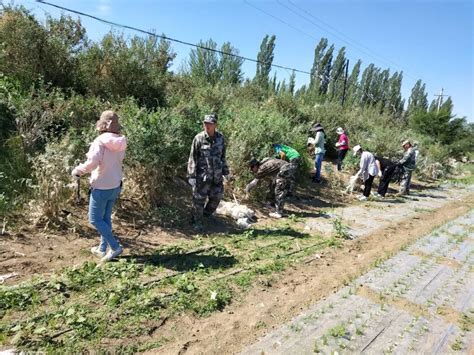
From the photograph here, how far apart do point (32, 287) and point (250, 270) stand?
240 cm

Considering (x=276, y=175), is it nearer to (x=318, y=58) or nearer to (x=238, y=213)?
(x=238, y=213)

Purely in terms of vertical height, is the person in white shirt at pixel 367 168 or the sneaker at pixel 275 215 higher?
the person in white shirt at pixel 367 168

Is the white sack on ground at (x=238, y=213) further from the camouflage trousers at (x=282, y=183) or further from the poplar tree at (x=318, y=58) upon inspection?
the poplar tree at (x=318, y=58)

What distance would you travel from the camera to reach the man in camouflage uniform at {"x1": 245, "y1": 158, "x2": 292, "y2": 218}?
24.1 feet

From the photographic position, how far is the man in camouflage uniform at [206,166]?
19.0ft

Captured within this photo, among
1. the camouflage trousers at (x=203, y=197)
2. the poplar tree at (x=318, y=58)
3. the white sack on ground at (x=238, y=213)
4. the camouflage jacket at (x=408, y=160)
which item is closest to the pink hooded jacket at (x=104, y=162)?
the camouflage trousers at (x=203, y=197)

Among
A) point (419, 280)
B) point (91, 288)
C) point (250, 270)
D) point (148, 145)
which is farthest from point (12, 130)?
point (419, 280)

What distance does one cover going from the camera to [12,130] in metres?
6.76

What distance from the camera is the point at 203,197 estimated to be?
6016 mm

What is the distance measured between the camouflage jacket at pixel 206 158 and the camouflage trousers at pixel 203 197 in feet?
0.40

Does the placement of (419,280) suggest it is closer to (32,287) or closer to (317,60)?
(32,287)

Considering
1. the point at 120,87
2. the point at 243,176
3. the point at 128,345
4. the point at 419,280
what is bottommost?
the point at 128,345

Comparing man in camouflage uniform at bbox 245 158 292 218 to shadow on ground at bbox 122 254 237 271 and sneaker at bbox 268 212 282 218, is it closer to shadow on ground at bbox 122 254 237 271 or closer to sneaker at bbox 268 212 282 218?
sneaker at bbox 268 212 282 218

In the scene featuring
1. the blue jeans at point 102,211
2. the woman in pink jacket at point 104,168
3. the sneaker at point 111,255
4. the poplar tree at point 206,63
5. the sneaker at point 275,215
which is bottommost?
the sneaker at point 111,255
